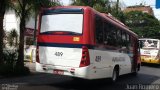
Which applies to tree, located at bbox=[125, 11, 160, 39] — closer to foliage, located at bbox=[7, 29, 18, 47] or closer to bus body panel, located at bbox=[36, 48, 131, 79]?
foliage, located at bbox=[7, 29, 18, 47]

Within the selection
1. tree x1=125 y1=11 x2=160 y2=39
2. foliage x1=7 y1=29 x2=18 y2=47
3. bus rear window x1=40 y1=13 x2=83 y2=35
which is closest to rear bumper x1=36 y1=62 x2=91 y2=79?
bus rear window x1=40 y1=13 x2=83 y2=35

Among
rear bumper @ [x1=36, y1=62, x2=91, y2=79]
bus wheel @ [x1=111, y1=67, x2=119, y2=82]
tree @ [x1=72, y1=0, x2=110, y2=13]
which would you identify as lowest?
bus wheel @ [x1=111, y1=67, x2=119, y2=82]

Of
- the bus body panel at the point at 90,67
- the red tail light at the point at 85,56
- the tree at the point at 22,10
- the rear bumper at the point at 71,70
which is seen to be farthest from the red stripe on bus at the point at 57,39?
the tree at the point at 22,10

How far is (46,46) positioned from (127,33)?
6050mm

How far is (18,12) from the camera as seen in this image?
1822 centimetres

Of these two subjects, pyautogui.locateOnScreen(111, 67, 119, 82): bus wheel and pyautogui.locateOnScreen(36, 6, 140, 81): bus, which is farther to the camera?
pyautogui.locateOnScreen(111, 67, 119, 82): bus wheel

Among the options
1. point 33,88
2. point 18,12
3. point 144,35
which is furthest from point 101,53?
point 144,35

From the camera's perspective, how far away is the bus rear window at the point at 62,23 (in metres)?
12.8

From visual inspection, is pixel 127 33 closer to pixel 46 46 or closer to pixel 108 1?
pixel 46 46

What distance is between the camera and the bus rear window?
1283cm

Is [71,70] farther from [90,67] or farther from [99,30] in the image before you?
[99,30]

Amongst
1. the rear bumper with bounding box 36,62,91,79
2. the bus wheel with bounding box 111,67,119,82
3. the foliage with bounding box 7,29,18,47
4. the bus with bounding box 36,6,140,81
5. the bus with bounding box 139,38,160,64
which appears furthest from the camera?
the bus with bounding box 139,38,160,64

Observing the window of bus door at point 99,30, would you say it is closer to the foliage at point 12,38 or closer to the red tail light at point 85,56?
the red tail light at point 85,56

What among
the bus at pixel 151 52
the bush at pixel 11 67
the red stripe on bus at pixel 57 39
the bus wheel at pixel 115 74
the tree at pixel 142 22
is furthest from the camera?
the tree at pixel 142 22
